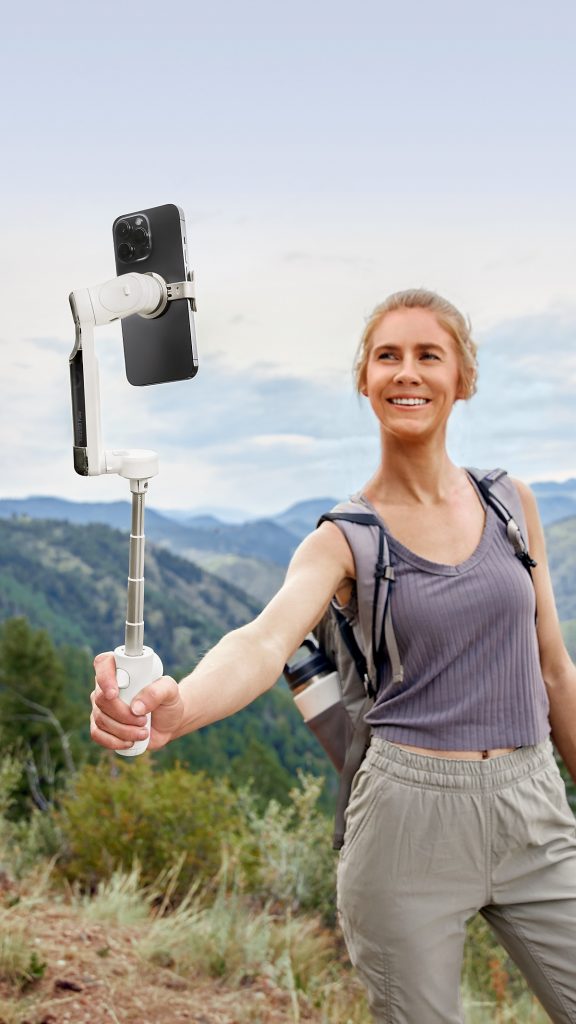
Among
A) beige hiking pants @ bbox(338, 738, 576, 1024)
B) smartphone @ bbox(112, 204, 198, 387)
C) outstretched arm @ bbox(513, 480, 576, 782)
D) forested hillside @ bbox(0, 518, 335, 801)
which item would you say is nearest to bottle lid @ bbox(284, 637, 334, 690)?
beige hiking pants @ bbox(338, 738, 576, 1024)

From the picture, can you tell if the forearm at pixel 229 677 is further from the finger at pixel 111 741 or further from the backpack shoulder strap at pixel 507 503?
the backpack shoulder strap at pixel 507 503

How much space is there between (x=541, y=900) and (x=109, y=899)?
3515 millimetres

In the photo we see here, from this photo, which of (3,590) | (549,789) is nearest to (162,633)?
(3,590)

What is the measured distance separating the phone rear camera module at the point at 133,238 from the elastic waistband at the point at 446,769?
1.20 m

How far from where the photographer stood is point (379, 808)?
7.48ft

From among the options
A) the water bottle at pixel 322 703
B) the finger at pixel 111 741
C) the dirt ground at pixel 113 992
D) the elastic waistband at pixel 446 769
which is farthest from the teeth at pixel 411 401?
the dirt ground at pixel 113 992

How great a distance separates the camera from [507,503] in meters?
2.58

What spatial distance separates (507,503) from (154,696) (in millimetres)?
1255

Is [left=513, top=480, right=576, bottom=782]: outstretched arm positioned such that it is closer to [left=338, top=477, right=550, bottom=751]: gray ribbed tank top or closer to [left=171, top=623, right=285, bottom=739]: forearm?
[left=338, top=477, right=550, bottom=751]: gray ribbed tank top

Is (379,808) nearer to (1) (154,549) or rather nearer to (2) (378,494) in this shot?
(2) (378,494)

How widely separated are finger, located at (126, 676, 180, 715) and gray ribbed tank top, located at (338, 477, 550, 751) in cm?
77

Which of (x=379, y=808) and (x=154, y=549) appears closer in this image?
(x=379, y=808)

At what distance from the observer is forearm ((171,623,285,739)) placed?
1.87 meters

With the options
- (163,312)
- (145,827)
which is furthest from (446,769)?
(145,827)
